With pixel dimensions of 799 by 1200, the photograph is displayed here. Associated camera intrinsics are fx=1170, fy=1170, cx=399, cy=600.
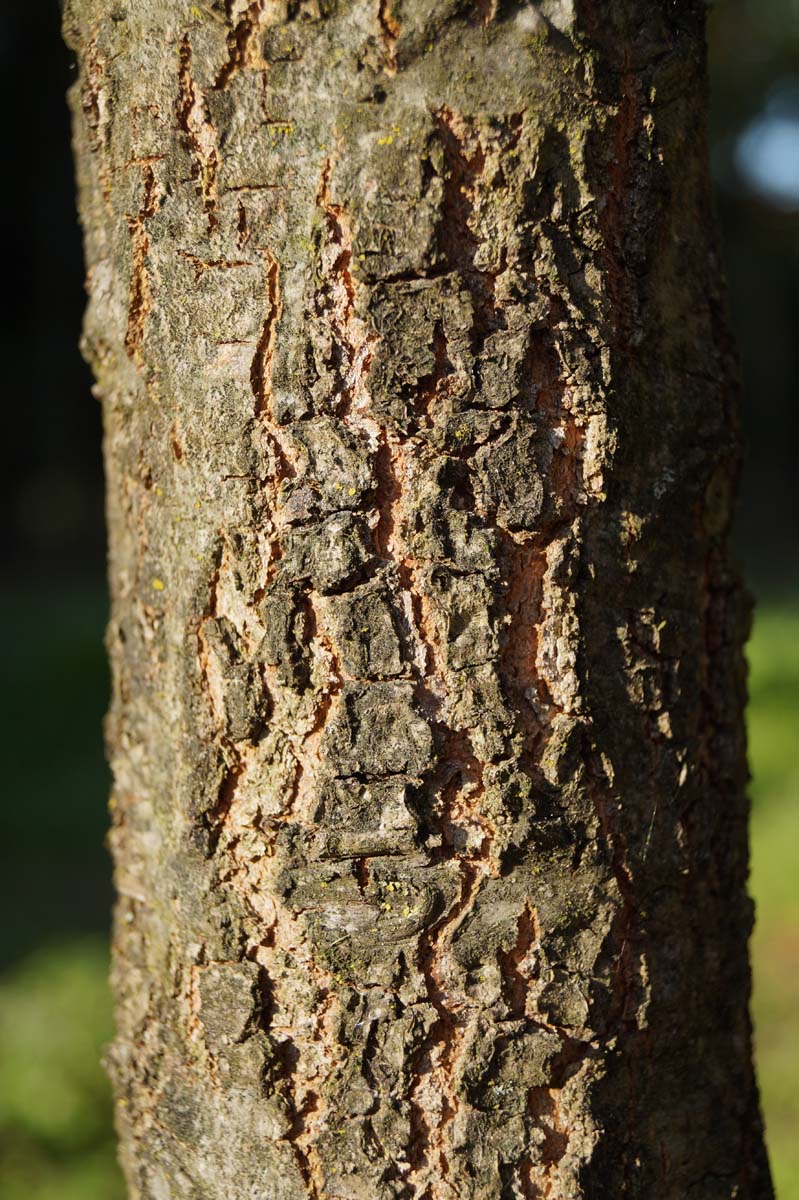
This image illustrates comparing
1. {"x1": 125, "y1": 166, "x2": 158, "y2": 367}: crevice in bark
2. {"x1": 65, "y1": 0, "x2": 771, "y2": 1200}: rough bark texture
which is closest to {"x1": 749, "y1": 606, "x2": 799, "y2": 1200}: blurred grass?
{"x1": 65, "y1": 0, "x2": 771, "y2": 1200}: rough bark texture

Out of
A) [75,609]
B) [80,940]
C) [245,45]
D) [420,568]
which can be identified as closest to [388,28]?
[245,45]

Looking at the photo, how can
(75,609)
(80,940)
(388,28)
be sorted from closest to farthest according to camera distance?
(388,28), (80,940), (75,609)

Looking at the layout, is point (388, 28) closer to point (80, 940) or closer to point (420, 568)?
point (420, 568)

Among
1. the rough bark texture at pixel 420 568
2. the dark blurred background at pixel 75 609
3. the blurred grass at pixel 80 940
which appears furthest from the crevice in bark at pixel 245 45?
the blurred grass at pixel 80 940

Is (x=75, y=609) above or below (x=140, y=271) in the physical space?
above

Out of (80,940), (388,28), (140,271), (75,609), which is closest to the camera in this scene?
(388,28)

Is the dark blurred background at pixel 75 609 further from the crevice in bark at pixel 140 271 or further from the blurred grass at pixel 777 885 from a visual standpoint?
the crevice in bark at pixel 140 271

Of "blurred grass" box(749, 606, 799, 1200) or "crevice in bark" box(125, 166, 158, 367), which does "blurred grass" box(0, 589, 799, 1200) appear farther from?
"crevice in bark" box(125, 166, 158, 367)
